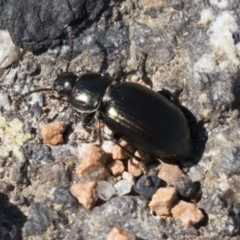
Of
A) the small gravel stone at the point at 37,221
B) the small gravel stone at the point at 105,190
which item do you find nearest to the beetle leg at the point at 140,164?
the small gravel stone at the point at 105,190

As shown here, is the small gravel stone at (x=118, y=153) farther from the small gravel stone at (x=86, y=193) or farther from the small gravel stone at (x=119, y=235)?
the small gravel stone at (x=119, y=235)

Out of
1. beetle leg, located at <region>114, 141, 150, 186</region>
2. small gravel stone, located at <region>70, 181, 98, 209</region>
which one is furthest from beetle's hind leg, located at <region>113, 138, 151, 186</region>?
small gravel stone, located at <region>70, 181, 98, 209</region>

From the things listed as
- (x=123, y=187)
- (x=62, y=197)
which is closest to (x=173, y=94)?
(x=123, y=187)

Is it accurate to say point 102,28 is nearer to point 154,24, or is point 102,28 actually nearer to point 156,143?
point 154,24

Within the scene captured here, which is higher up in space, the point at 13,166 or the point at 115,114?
the point at 115,114

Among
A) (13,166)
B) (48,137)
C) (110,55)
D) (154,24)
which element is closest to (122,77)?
(110,55)

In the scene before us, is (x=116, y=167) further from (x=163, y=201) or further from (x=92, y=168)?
(x=163, y=201)
